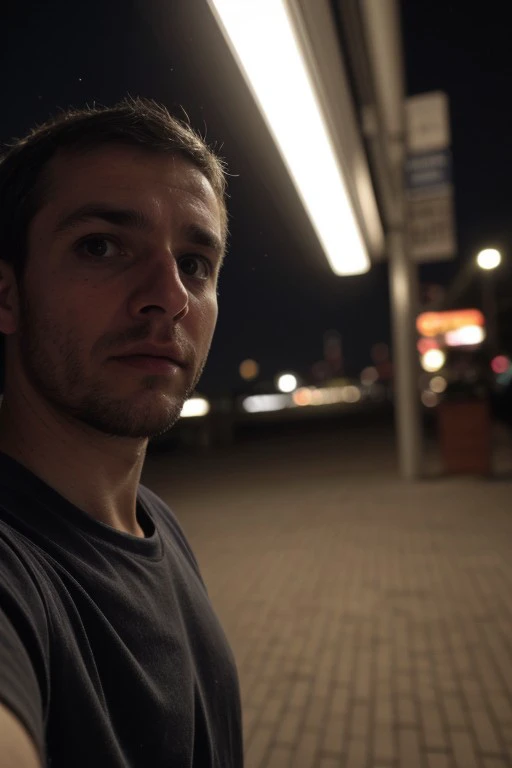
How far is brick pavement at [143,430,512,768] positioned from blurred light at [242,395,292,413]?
3063cm

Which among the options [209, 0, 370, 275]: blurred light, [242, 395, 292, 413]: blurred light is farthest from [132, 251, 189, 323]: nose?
[242, 395, 292, 413]: blurred light

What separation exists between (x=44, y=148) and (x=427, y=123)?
8730 millimetres

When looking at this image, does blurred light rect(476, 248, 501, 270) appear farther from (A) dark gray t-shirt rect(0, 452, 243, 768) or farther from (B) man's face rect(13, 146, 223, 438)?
(A) dark gray t-shirt rect(0, 452, 243, 768)

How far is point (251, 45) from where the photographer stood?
281cm

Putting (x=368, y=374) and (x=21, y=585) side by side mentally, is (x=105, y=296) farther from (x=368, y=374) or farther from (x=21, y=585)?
(x=368, y=374)

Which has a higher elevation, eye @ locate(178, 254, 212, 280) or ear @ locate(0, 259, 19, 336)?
eye @ locate(178, 254, 212, 280)

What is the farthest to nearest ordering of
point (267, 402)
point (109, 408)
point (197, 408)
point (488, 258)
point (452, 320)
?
point (267, 402), point (452, 320), point (197, 408), point (488, 258), point (109, 408)

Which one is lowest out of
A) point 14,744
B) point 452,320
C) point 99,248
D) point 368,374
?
point 14,744

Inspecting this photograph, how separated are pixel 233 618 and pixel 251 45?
11.9ft

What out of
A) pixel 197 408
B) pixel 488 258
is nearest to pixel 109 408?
pixel 488 258

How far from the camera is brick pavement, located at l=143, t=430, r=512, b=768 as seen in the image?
105 inches

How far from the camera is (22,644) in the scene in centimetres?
77

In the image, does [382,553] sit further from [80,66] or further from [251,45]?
[80,66]

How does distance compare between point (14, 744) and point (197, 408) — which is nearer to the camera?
point (14, 744)
